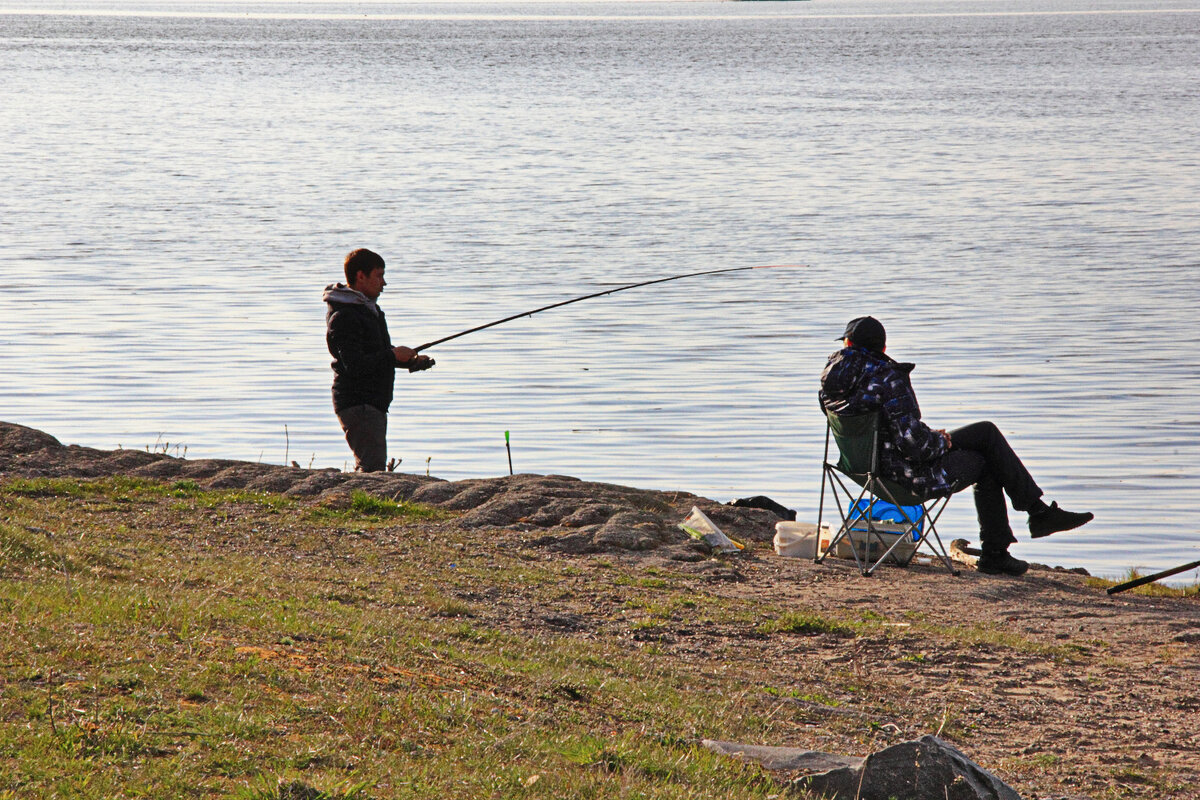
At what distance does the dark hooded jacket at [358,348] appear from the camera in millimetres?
8156

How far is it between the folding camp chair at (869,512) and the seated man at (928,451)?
0.06 metres

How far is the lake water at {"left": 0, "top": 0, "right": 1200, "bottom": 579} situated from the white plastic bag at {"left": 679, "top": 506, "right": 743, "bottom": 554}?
5.39 feet

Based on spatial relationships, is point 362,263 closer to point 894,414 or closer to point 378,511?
point 378,511

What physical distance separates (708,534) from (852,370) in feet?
3.92

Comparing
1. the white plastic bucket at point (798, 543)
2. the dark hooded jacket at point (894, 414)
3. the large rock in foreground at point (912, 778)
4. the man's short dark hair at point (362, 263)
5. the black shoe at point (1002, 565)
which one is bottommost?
the large rock in foreground at point (912, 778)

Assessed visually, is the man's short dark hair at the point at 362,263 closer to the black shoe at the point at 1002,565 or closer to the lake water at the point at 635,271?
the lake water at the point at 635,271

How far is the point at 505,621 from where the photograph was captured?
239 inches

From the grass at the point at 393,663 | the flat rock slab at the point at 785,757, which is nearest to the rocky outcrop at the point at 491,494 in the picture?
the grass at the point at 393,663

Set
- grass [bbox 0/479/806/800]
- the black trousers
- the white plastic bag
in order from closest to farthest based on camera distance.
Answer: grass [bbox 0/479/806/800]
the black trousers
the white plastic bag

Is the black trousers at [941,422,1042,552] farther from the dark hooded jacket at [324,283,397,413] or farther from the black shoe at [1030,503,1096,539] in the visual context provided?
the dark hooded jacket at [324,283,397,413]

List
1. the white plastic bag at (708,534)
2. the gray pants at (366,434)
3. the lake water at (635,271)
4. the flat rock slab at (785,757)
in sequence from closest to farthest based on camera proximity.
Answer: the flat rock slab at (785,757), the white plastic bag at (708,534), the gray pants at (366,434), the lake water at (635,271)

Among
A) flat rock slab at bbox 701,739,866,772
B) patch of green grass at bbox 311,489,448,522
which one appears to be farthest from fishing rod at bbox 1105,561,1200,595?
patch of green grass at bbox 311,489,448,522

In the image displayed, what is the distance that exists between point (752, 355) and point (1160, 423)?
3994 millimetres

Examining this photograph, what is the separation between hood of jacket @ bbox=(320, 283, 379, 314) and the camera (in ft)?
26.8
